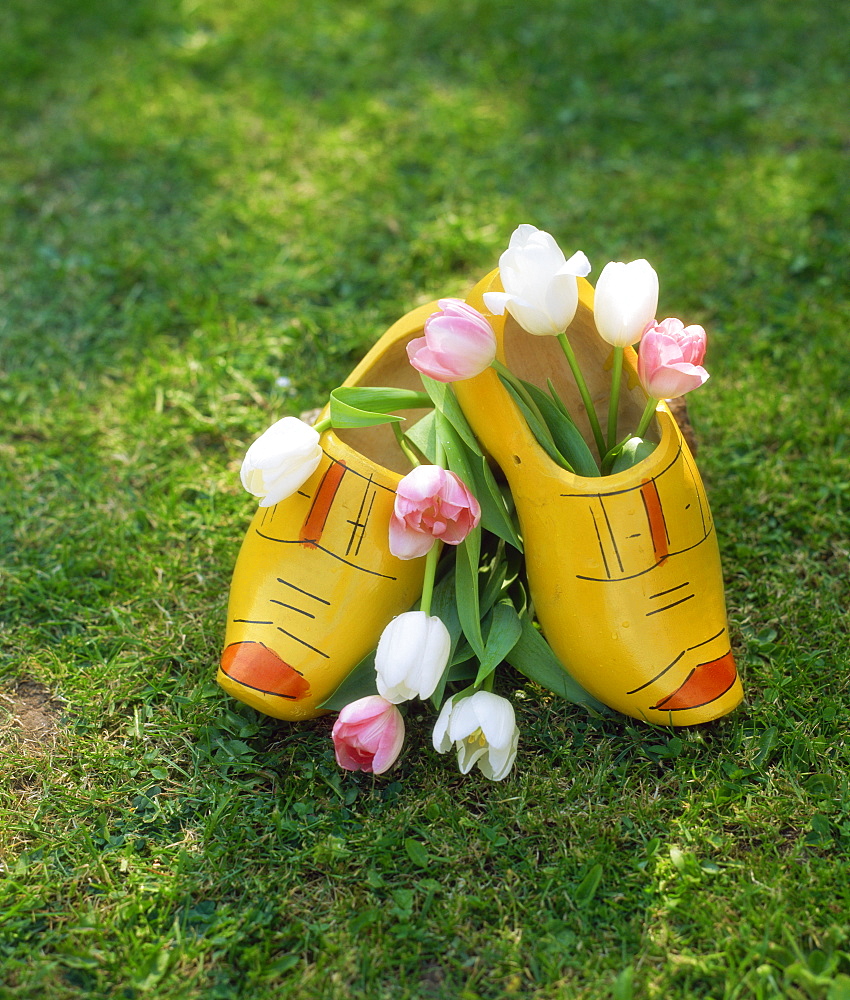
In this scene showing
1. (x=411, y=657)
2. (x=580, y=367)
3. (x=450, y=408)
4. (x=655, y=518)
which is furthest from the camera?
(x=580, y=367)

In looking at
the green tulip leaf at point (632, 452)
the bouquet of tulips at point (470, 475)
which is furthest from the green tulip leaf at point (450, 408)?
the green tulip leaf at point (632, 452)

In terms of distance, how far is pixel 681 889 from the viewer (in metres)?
1.32

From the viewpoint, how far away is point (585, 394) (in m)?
1.47

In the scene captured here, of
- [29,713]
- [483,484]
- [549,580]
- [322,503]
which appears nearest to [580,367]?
[483,484]

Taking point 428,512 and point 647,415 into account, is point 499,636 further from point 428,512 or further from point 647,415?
point 647,415

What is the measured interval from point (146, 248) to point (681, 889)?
2019 millimetres

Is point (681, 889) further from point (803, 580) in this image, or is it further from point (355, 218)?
point (355, 218)

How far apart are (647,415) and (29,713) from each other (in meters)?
1.07

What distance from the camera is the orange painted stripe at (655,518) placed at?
1.39m

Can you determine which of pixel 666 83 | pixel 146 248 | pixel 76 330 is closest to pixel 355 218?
pixel 146 248

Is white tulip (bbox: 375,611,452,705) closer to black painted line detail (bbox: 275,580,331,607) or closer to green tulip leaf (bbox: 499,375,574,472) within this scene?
black painted line detail (bbox: 275,580,331,607)

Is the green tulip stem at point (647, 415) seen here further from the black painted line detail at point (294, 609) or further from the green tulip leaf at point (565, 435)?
the black painted line detail at point (294, 609)

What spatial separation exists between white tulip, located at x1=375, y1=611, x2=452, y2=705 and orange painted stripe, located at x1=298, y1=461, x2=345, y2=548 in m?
0.20

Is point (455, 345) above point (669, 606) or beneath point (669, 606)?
above
